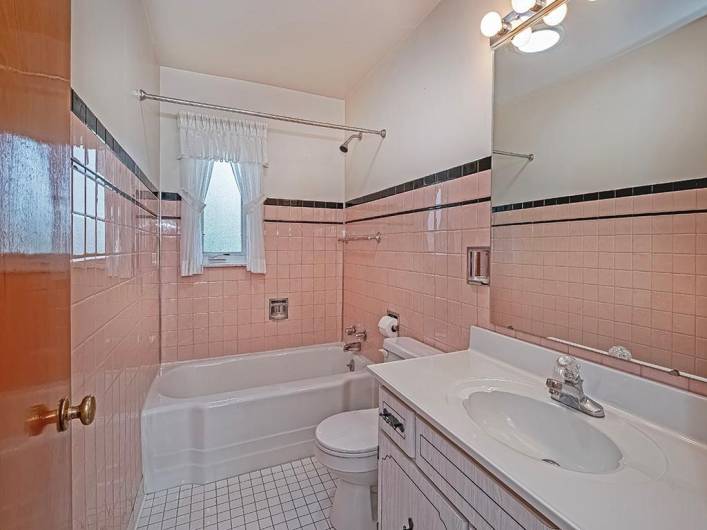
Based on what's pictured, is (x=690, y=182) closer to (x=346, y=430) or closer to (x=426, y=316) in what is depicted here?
(x=426, y=316)

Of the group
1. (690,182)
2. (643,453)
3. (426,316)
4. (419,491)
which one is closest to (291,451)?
(426,316)

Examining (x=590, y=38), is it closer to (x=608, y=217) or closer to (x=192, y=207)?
(x=608, y=217)

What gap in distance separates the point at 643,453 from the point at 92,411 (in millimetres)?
1224

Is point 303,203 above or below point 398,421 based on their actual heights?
above

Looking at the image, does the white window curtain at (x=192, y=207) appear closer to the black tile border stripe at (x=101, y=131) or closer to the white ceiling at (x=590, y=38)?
the black tile border stripe at (x=101, y=131)

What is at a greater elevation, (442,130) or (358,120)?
(358,120)

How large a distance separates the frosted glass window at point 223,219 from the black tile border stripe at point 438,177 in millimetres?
1049

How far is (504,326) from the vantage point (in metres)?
1.44

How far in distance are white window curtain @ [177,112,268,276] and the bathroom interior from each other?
20 millimetres

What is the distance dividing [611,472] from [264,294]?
7.90 ft

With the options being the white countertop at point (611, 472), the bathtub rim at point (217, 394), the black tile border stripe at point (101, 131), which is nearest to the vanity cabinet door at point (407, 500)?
the white countertop at point (611, 472)

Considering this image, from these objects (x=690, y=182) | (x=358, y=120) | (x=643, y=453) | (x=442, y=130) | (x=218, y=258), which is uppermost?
(x=358, y=120)

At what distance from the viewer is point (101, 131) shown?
1.17 meters

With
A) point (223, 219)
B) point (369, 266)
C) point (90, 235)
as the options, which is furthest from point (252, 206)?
point (90, 235)
